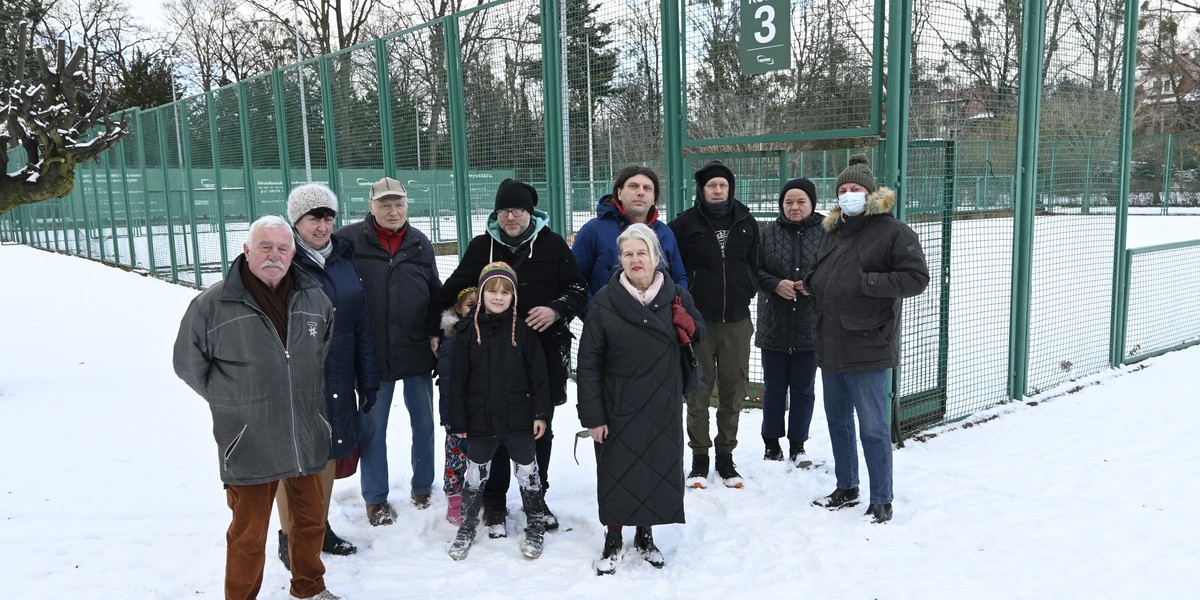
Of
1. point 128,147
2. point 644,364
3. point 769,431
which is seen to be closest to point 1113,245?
point 769,431

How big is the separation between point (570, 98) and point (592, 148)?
0.45 m

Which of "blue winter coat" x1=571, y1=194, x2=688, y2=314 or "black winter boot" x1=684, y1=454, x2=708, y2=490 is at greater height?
"blue winter coat" x1=571, y1=194, x2=688, y2=314

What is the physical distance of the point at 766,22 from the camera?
513 centimetres

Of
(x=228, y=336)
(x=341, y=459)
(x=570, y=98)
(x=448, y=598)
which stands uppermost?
(x=570, y=98)

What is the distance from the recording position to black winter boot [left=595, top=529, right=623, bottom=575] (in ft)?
11.1

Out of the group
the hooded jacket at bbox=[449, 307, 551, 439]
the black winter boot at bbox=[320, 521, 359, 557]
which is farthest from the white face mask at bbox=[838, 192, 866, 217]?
the black winter boot at bbox=[320, 521, 359, 557]

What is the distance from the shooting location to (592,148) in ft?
20.6

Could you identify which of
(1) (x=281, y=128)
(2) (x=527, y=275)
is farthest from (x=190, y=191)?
(2) (x=527, y=275)

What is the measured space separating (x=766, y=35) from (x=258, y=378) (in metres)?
3.79

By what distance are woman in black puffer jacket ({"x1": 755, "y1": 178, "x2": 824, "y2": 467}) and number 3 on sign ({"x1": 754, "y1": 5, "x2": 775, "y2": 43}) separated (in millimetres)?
1175

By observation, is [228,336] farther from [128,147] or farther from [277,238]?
[128,147]

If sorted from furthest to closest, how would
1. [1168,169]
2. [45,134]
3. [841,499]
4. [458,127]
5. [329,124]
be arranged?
1. [1168,169]
2. [329,124]
3. [458,127]
4. [45,134]
5. [841,499]

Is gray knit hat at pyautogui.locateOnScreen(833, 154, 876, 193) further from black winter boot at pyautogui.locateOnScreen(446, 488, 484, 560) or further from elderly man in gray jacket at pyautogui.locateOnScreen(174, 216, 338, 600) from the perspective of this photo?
elderly man in gray jacket at pyautogui.locateOnScreen(174, 216, 338, 600)

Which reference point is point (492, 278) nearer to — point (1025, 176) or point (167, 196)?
point (1025, 176)
